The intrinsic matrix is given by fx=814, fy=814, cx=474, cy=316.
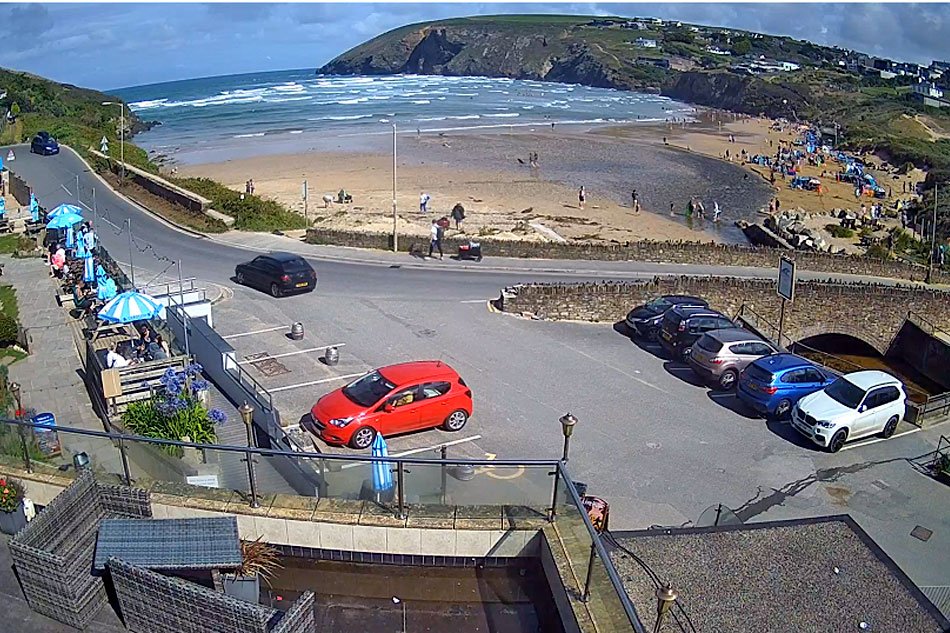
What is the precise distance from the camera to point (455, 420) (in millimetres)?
18188

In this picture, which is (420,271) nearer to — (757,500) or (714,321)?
(714,321)

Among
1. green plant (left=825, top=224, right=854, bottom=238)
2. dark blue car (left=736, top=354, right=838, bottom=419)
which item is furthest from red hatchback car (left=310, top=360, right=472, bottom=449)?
green plant (left=825, top=224, right=854, bottom=238)

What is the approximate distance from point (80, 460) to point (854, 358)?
29381mm

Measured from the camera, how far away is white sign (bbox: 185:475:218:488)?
8.41 m

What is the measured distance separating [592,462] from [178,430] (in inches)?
321

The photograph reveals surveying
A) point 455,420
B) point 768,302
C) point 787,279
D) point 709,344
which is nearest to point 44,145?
point 455,420

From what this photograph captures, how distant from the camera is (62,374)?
19.0 metres

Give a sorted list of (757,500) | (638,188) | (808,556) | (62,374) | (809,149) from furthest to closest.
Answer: (809,149), (638,188), (62,374), (757,500), (808,556)

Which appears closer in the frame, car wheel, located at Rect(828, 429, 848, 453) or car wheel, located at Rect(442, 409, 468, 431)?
car wheel, located at Rect(442, 409, 468, 431)

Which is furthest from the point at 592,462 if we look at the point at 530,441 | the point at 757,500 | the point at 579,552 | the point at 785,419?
the point at 579,552

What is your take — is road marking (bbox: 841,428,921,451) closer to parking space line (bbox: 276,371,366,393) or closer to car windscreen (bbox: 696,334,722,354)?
car windscreen (bbox: 696,334,722,354)

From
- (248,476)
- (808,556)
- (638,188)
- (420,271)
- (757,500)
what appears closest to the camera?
(248,476)

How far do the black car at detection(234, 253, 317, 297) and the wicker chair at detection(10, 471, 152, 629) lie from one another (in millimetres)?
19867

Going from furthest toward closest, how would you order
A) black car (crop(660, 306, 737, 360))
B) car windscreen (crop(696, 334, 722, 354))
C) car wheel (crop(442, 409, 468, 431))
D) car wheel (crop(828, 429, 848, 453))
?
1. black car (crop(660, 306, 737, 360))
2. car windscreen (crop(696, 334, 722, 354))
3. car wheel (crop(828, 429, 848, 453))
4. car wheel (crop(442, 409, 468, 431))
